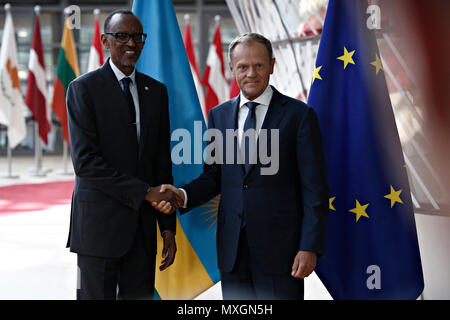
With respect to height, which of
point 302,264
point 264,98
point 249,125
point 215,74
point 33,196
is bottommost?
point 33,196

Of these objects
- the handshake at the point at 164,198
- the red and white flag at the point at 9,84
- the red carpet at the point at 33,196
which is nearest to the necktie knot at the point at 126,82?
the handshake at the point at 164,198

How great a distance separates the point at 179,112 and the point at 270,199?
0.87 meters

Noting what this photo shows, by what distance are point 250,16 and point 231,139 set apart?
257 cm

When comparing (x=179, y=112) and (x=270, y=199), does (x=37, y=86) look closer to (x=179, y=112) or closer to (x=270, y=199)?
(x=179, y=112)

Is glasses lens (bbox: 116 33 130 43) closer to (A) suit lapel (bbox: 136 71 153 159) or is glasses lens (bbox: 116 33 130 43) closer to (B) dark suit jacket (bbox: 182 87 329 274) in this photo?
(A) suit lapel (bbox: 136 71 153 159)

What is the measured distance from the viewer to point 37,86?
9023 mm

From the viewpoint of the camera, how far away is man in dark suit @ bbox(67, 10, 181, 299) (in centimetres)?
176

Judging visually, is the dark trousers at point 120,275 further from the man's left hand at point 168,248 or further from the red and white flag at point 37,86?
the red and white flag at point 37,86

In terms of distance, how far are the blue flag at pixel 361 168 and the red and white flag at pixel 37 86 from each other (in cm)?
811

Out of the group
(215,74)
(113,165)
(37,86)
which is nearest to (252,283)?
(113,165)

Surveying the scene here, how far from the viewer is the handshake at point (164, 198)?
1.81 meters

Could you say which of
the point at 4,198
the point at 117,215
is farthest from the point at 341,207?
the point at 4,198

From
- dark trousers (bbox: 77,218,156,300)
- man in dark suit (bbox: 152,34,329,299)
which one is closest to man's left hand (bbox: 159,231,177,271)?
dark trousers (bbox: 77,218,156,300)
